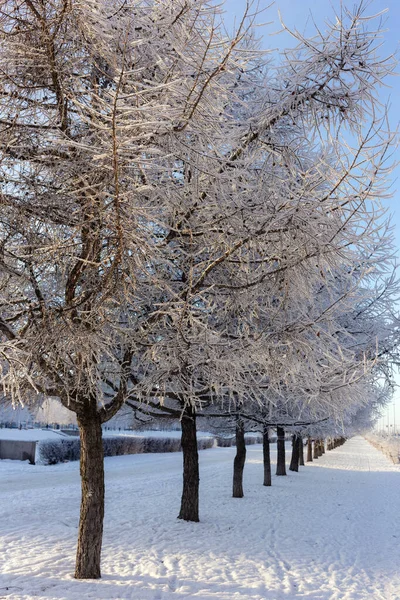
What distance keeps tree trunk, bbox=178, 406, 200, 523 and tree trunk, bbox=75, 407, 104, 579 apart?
3.94m

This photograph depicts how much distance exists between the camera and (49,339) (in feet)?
14.9

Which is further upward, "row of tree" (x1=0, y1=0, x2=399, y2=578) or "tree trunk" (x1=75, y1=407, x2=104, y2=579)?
"row of tree" (x1=0, y1=0, x2=399, y2=578)

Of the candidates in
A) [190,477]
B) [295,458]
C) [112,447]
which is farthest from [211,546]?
[112,447]

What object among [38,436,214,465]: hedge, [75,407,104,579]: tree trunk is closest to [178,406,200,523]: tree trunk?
[75,407,104,579]: tree trunk

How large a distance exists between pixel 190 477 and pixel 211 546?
84.2 inches

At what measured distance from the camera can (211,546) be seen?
829 cm

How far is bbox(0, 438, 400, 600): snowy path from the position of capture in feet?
19.8

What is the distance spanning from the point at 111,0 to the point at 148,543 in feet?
24.8

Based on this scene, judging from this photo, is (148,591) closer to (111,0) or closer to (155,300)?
(155,300)

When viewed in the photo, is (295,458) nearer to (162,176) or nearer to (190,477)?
(190,477)

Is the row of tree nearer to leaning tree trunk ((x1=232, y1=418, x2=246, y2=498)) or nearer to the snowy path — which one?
the snowy path

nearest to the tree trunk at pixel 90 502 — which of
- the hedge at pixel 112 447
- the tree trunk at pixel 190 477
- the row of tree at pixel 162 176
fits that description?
the row of tree at pixel 162 176

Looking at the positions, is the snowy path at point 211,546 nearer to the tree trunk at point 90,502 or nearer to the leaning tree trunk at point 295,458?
the tree trunk at point 90,502

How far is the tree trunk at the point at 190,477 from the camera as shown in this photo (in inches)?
404
